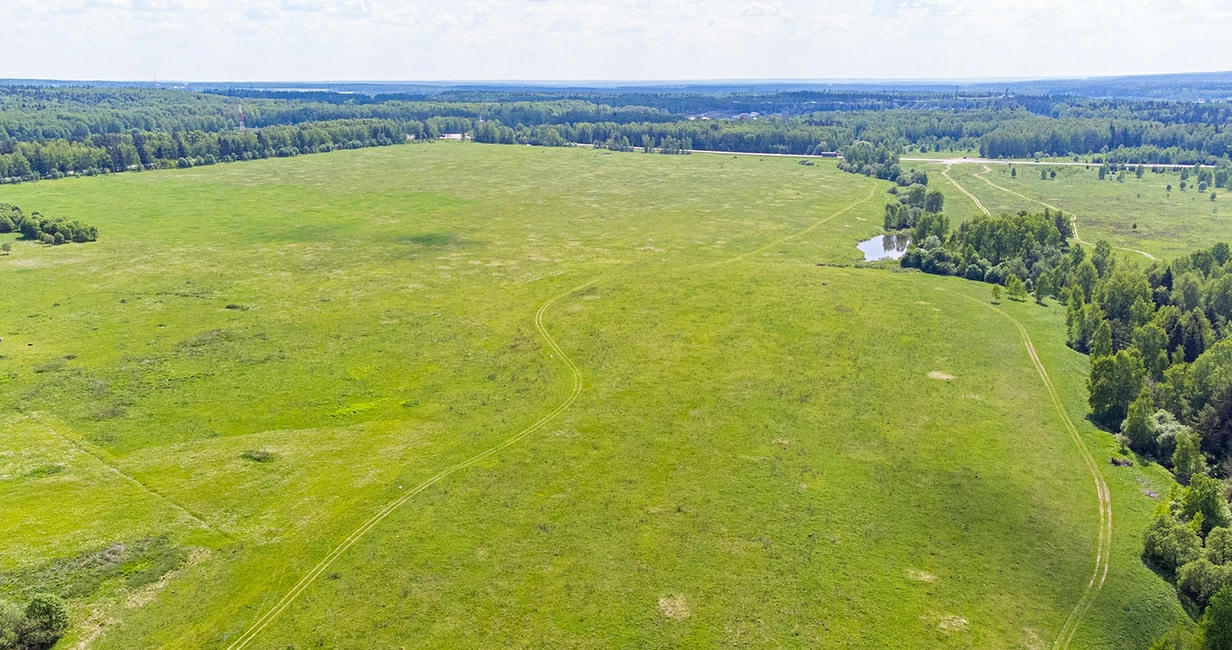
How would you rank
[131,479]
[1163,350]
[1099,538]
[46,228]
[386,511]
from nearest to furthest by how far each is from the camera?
1. [1099,538]
2. [386,511]
3. [131,479]
4. [1163,350]
5. [46,228]

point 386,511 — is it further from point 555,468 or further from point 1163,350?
point 1163,350

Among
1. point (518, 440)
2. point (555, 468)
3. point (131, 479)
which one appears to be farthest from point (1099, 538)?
point (131, 479)

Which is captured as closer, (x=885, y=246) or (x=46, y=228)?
(x=46, y=228)

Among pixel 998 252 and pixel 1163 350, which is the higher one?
pixel 998 252

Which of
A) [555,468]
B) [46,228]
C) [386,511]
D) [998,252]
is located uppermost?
[46,228]

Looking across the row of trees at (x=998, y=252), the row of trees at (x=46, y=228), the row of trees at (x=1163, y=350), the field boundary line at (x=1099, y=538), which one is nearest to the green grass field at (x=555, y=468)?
the field boundary line at (x=1099, y=538)

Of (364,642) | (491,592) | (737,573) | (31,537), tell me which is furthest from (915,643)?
(31,537)

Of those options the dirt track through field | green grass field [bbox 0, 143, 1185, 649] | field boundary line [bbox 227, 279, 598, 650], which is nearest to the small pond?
green grass field [bbox 0, 143, 1185, 649]
